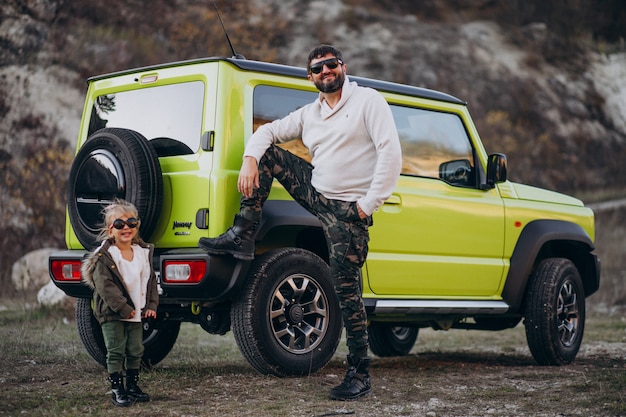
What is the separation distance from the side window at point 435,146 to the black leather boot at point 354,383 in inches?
67.3

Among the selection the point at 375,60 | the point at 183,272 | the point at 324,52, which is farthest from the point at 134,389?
the point at 375,60

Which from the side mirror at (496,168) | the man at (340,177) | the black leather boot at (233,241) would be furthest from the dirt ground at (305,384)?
the side mirror at (496,168)

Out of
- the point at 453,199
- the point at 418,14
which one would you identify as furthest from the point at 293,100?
the point at 418,14

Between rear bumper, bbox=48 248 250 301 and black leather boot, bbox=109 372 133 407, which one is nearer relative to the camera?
black leather boot, bbox=109 372 133 407

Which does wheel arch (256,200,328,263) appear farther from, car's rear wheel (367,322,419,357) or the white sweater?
car's rear wheel (367,322,419,357)

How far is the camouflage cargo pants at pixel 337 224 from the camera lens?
5078 millimetres

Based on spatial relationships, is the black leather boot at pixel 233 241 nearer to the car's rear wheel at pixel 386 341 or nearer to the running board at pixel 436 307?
the running board at pixel 436 307

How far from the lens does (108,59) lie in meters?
17.7

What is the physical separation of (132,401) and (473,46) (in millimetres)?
20073

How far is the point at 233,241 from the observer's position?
17.3ft

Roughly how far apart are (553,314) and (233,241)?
10.1ft

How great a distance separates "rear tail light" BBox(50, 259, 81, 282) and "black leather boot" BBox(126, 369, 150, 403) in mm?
997

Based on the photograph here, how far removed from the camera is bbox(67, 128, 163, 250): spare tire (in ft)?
17.6

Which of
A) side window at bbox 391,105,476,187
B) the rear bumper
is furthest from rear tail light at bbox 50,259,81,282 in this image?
side window at bbox 391,105,476,187
